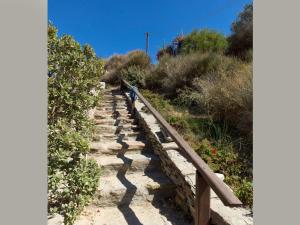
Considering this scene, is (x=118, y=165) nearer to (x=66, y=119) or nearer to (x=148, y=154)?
(x=148, y=154)

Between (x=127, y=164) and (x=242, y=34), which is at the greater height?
(x=242, y=34)

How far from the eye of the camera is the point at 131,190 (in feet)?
10.4

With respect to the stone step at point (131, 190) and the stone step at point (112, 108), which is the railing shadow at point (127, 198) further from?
the stone step at point (112, 108)

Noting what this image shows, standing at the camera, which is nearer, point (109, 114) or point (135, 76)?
point (109, 114)

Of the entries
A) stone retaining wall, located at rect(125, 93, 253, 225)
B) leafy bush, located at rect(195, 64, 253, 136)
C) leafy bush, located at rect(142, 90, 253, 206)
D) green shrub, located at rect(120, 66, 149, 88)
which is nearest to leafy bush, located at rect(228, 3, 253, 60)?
green shrub, located at rect(120, 66, 149, 88)

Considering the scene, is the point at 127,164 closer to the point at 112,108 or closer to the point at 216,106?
the point at 216,106

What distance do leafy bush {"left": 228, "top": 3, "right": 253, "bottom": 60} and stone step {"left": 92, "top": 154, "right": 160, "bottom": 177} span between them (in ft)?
19.7

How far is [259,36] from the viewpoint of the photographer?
88.2 inches

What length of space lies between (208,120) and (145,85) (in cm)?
448

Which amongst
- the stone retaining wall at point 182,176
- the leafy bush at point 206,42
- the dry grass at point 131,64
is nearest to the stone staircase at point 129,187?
the stone retaining wall at point 182,176

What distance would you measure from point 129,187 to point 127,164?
1.72ft

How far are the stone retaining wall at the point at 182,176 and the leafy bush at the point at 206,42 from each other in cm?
539

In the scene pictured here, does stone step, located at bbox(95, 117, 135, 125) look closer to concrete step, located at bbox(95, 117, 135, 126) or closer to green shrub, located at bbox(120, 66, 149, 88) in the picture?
concrete step, located at bbox(95, 117, 135, 126)

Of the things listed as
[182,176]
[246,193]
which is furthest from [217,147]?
[246,193]
